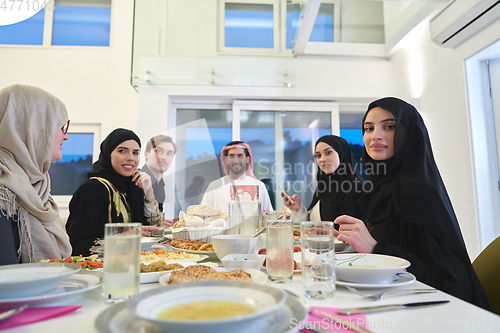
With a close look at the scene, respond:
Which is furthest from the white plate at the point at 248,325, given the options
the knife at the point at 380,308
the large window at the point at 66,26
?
the large window at the point at 66,26

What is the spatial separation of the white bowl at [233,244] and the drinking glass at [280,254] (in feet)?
0.53

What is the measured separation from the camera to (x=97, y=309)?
52 cm

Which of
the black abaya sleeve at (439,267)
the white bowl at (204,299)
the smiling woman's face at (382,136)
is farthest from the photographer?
the smiling woman's face at (382,136)

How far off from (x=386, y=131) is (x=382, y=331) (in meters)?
1.05

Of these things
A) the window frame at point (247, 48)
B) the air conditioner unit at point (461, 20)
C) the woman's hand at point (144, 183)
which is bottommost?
the woman's hand at point (144, 183)

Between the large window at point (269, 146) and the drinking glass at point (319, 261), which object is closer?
the drinking glass at point (319, 261)

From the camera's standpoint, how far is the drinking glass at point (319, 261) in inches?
23.1

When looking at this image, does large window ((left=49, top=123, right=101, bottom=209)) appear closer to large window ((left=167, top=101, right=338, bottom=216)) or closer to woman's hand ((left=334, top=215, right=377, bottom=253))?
large window ((left=167, top=101, right=338, bottom=216))

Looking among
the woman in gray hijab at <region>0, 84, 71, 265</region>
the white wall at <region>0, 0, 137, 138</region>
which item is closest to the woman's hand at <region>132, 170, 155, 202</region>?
the woman in gray hijab at <region>0, 84, 71, 265</region>

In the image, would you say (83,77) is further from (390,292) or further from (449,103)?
(390,292)

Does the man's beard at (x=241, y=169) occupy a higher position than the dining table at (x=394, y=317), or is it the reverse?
the man's beard at (x=241, y=169)

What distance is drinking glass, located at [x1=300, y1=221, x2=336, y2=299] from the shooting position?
1.93 ft

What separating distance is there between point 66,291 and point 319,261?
478 millimetres

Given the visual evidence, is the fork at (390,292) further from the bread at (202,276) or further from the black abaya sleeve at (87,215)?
the black abaya sleeve at (87,215)
